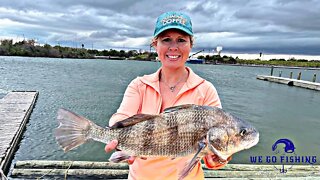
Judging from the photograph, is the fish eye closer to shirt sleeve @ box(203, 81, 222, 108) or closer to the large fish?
the large fish

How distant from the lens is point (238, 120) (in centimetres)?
217

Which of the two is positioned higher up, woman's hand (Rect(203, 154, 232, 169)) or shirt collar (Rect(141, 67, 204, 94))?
shirt collar (Rect(141, 67, 204, 94))

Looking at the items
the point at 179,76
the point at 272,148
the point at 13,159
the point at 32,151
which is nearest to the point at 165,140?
the point at 179,76

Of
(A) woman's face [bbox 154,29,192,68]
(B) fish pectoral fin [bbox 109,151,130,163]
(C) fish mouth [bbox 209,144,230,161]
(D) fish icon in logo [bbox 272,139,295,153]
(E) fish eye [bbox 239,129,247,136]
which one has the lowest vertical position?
(D) fish icon in logo [bbox 272,139,295,153]

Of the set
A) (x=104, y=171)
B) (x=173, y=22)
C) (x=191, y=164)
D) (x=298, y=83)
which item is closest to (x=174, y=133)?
(x=191, y=164)

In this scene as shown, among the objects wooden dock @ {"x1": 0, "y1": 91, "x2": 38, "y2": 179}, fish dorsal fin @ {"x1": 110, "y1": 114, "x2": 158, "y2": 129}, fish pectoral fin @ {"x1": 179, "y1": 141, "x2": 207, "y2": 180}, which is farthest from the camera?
wooden dock @ {"x1": 0, "y1": 91, "x2": 38, "y2": 179}

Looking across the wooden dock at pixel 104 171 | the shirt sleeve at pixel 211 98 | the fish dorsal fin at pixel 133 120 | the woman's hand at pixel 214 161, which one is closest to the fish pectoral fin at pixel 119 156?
the fish dorsal fin at pixel 133 120

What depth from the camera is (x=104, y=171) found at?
5703 millimetres

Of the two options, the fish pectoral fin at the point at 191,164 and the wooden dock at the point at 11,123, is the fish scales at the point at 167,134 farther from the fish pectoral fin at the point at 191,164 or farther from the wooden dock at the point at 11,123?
the wooden dock at the point at 11,123

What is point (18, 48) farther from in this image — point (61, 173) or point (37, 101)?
point (61, 173)

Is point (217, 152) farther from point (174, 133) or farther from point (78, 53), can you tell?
point (78, 53)

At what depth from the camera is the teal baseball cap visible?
89.7 inches

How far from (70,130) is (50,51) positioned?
133288 millimetres

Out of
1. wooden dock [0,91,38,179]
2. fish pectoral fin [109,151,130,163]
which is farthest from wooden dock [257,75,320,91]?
fish pectoral fin [109,151,130,163]
